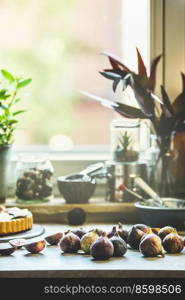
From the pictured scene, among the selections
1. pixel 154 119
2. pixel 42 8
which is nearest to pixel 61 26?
pixel 42 8

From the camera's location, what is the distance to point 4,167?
5.93 feet

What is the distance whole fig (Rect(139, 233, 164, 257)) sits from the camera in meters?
1.34

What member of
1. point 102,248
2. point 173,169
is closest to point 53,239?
point 102,248

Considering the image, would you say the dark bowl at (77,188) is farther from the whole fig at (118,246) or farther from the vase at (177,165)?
the whole fig at (118,246)

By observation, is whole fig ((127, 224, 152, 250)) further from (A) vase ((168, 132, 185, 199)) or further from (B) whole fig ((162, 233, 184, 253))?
(A) vase ((168, 132, 185, 199))

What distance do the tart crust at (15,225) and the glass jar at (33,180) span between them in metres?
0.27

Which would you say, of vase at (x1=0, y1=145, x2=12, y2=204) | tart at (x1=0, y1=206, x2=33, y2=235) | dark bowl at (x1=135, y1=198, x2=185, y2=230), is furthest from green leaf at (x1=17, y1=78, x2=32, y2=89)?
dark bowl at (x1=135, y1=198, x2=185, y2=230)

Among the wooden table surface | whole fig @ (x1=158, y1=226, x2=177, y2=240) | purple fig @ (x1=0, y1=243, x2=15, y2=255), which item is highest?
whole fig @ (x1=158, y1=226, x2=177, y2=240)

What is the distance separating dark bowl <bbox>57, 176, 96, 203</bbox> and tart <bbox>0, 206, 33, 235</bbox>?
0.81ft

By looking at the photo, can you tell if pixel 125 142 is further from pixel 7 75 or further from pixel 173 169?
pixel 7 75

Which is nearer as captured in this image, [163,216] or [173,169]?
[163,216]

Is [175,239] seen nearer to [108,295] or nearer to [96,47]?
[108,295]

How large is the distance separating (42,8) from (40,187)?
2.26ft

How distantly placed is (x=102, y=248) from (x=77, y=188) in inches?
19.5
